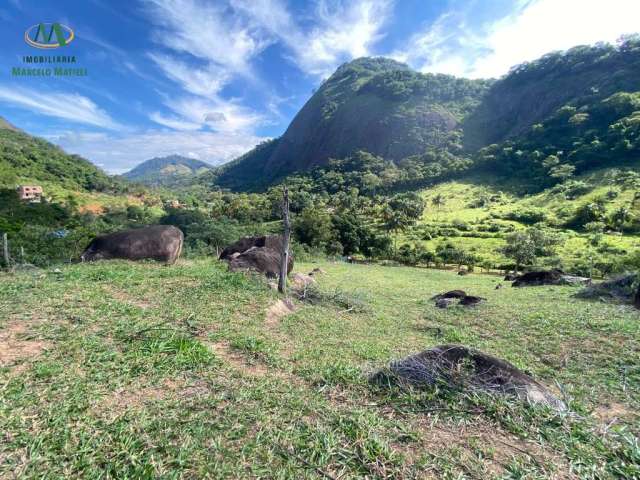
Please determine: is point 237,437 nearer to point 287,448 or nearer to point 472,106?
point 287,448

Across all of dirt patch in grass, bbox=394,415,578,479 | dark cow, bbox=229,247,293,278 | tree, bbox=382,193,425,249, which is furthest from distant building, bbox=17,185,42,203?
dirt patch in grass, bbox=394,415,578,479

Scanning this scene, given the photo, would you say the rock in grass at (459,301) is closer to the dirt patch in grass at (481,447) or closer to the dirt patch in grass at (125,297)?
the dirt patch in grass at (481,447)

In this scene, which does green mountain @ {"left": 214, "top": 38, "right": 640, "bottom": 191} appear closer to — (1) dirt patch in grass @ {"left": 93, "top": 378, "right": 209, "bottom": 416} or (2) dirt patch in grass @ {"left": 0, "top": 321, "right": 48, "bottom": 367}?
(1) dirt patch in grass @ {"left": 93, "top": 378, "right": 209, "bottom": 416}

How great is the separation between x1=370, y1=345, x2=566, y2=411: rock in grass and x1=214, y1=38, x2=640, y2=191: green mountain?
87806mm

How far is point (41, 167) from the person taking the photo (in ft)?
271

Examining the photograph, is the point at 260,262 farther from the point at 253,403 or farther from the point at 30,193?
the point at 30,193

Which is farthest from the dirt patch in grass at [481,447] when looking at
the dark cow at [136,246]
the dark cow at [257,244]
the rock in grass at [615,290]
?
the dark cow at [257,244]

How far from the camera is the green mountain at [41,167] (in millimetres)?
71375

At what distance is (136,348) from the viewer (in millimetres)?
4691

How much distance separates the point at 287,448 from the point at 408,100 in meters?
158

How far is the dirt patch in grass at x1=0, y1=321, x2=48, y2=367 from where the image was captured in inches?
162

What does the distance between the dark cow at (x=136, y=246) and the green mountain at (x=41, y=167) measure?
72.2 meters

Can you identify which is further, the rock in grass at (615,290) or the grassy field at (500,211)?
the grassy field at (500,211)

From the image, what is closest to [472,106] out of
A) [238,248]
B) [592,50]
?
[592,50]
